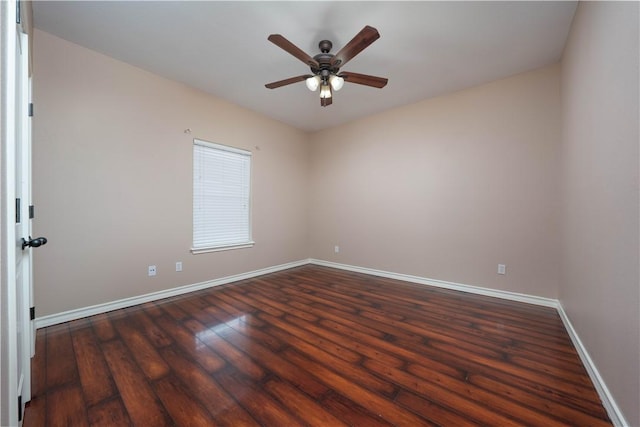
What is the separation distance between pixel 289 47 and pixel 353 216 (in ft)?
9.78

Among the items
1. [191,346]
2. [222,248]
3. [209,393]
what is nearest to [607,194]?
[209,393]

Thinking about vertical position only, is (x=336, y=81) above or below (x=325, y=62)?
below

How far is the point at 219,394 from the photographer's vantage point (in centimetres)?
146

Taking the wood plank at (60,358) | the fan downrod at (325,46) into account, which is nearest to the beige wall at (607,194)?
the fan downrod at (325,46)

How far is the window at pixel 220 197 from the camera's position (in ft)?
11.3

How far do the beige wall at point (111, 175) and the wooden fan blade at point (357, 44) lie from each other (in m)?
2.18

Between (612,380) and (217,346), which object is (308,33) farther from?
(612,380)

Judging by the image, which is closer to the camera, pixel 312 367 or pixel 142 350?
pixel 312 367

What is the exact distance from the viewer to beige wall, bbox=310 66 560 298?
2822mm

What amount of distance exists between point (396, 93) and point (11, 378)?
4.05m

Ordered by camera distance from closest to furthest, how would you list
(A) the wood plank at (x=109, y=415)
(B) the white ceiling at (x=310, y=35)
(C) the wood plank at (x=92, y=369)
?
(A) the wood plank at (x=109, y=415) → (C) the wood plank at (x=92, y=369) → (B) the white ceiling at (x=310, y=35)

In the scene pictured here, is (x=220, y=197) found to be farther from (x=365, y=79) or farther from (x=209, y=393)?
(x=209, y=393)

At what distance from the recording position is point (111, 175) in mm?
2645

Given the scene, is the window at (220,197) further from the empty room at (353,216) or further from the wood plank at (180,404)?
the wood plank at (180,404)
